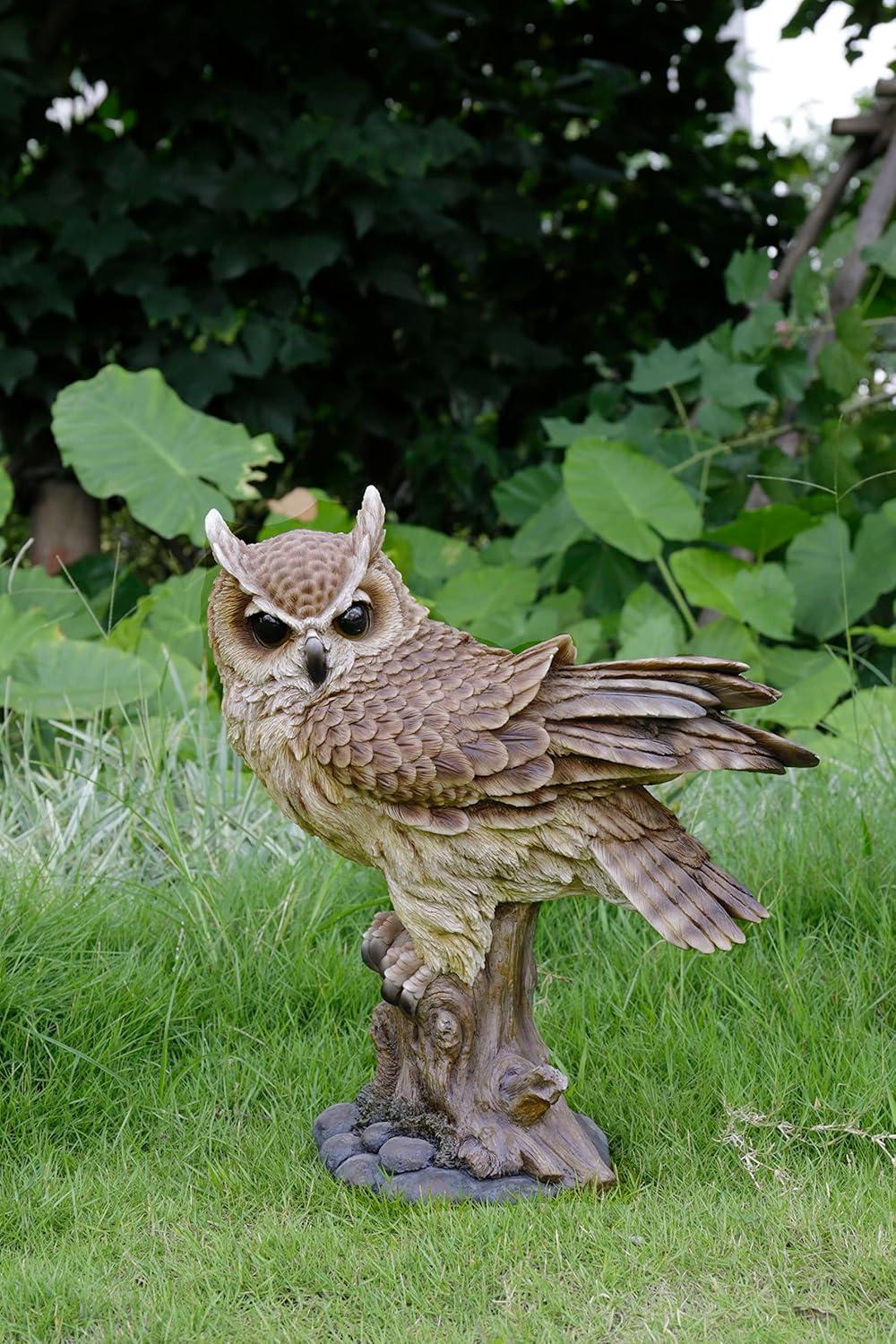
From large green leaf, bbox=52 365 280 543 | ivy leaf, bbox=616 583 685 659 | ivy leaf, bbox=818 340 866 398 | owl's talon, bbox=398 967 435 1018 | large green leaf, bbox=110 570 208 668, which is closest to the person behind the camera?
owl's talon, bbox=398 967 435 1018

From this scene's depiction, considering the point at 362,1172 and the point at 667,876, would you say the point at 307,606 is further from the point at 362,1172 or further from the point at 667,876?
the point at 362,1172

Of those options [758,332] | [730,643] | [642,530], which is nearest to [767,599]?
[730,643]

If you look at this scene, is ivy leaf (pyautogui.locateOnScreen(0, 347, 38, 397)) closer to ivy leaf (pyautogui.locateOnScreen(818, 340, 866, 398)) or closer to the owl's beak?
ivy leaf (pyautogui.locateOnScreen(818, 340, 866, 398))

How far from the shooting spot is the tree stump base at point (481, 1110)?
5.85 feet

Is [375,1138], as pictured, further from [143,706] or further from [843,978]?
[143,706]

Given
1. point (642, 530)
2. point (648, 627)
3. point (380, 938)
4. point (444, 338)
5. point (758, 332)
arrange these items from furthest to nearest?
1. point (444, 338)
2. point (758, 332)
3. point (642, 530)
4. point (648, 627)
5. point (380, 938)

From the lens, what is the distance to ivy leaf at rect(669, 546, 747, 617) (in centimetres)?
358

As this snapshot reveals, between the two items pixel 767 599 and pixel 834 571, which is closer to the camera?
pixel 767 599

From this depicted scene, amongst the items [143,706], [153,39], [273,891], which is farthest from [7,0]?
[273,891]

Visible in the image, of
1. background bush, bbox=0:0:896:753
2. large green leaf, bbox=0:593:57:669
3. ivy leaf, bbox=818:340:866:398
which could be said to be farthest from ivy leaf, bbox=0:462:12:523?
ivy leaf, bbox=818:340:866:398

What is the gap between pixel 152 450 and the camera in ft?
11.8

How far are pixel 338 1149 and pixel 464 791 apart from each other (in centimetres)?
57

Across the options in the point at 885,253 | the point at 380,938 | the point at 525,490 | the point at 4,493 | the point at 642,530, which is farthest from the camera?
the point at 525,490

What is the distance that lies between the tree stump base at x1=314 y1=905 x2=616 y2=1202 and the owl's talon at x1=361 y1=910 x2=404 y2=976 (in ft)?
0.28
